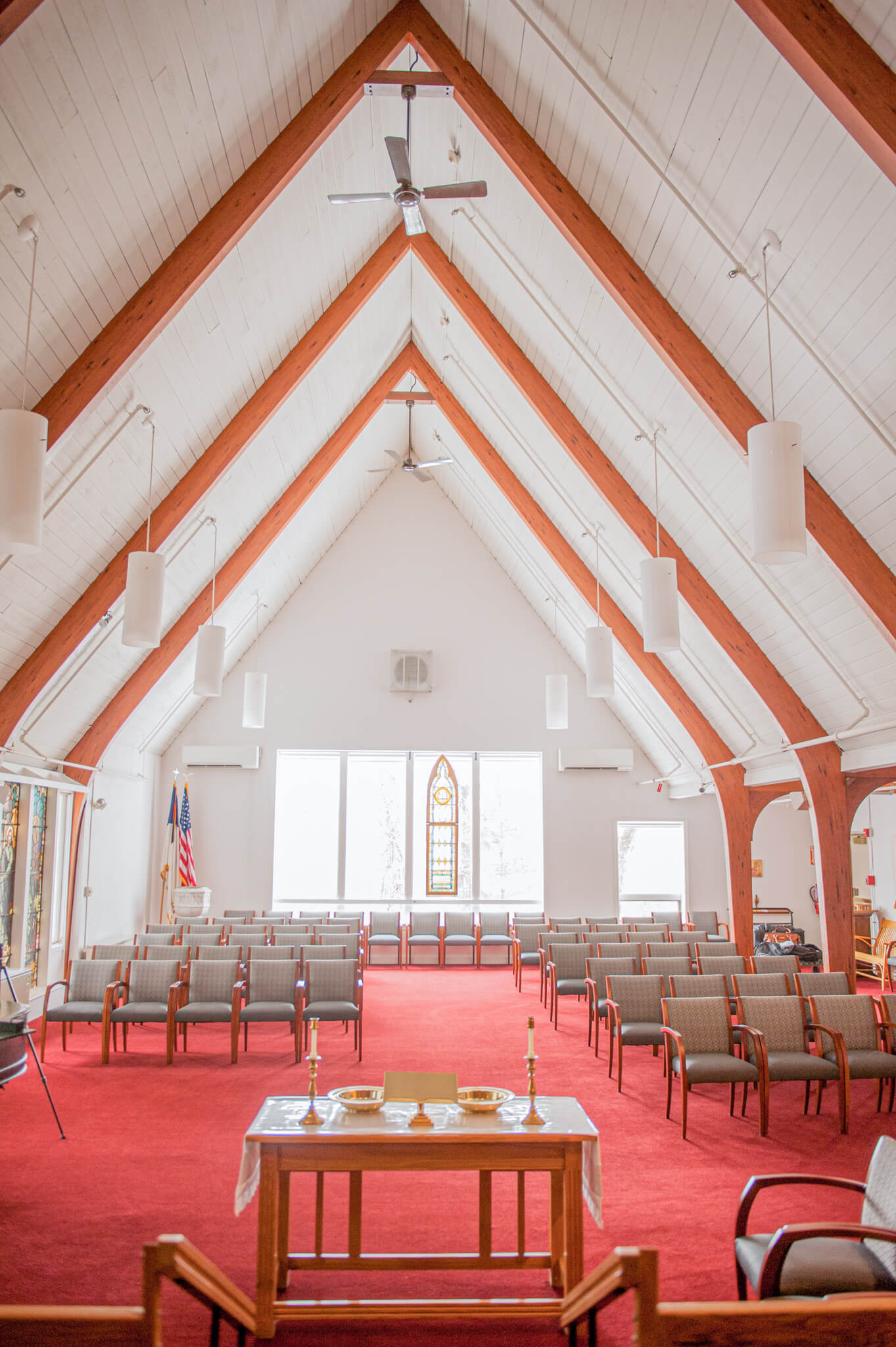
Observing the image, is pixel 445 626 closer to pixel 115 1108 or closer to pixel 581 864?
pixel 581 864

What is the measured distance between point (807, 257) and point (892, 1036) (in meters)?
5.50

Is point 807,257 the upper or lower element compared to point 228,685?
upper

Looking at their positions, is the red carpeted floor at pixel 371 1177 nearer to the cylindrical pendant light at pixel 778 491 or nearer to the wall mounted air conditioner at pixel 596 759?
the cylindrical pendant light at pixel 778 491

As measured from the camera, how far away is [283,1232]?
3889 mm

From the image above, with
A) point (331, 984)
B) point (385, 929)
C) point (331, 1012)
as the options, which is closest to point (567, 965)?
point (331, 984)

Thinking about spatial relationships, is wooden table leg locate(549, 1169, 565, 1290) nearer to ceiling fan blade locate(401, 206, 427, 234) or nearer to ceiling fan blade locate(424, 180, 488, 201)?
ceiling fan blade locate(424, 180, 488, 201)

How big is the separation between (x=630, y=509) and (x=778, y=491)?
432 cm

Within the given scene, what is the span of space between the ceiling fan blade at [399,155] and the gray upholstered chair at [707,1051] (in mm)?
6308

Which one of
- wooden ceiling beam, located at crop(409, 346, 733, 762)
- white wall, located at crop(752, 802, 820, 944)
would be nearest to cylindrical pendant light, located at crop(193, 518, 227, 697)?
wooden ceiling beam, located at crop(409, 346, 733, 762)

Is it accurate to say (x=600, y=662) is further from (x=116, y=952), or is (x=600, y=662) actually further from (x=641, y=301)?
(x=116, y=952)

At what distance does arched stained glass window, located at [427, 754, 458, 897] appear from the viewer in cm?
1515

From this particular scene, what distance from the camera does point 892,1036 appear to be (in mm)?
6766

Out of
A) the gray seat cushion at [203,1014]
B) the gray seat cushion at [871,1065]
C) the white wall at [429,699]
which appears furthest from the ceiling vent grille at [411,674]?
the gray seat cushion at [871,1065]

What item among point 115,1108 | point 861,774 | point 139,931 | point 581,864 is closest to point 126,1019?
point 115,1108
